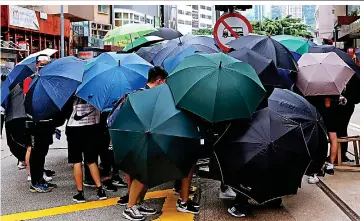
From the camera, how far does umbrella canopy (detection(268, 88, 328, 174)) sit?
211 inches

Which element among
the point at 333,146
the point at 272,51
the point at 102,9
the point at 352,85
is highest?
the point at 102,9

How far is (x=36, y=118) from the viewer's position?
20.1 feet

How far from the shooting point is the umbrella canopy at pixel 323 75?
692 cm

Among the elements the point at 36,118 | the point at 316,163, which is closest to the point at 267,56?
the point at 316,163

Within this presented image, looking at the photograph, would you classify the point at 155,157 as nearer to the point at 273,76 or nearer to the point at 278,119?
the point at 278,119

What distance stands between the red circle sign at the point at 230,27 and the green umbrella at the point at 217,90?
10.2 feet

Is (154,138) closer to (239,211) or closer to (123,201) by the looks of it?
(239,211)

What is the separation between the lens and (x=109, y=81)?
5871 mm

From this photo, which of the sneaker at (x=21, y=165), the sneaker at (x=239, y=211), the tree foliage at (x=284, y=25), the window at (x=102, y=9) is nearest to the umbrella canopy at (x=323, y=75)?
the sneaker at (x=239, y=211)

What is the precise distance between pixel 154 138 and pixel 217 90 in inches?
30.9

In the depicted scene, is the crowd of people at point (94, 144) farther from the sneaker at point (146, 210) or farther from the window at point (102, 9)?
the window at point (102, 9)

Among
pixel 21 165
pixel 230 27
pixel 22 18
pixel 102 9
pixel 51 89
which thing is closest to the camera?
pixel 51 89

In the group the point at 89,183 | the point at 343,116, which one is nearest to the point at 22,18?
the point at 89,183

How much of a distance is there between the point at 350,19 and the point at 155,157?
1450 inches
